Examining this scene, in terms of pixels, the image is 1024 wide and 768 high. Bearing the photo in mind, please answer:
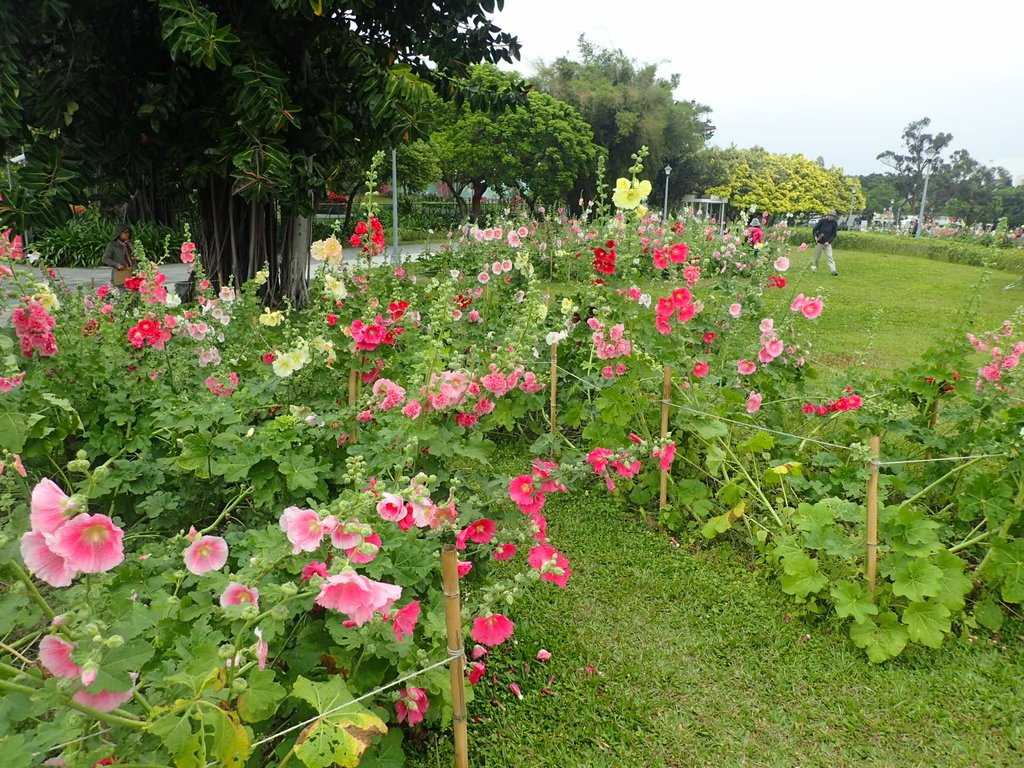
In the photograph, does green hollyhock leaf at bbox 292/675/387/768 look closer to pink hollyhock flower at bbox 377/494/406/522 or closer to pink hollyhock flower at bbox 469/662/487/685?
pink hollyhock flower at bbox 377/494/406/522

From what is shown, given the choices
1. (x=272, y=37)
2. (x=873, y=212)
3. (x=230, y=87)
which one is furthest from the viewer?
(x=873, y=212)

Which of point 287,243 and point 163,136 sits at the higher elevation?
point 163,136

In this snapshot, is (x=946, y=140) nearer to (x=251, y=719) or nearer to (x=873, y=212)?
(x=873, y=212)

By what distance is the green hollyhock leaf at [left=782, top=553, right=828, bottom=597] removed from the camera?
9.13 ft

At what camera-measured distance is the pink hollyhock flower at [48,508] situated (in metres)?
0.98

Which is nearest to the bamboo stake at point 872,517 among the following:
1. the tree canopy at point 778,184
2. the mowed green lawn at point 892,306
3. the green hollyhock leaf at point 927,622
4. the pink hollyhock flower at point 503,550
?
the green hollyhock leaf at point 927,622

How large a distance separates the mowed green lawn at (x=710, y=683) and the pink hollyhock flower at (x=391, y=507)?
95 cm

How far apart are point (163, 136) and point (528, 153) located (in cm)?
2239

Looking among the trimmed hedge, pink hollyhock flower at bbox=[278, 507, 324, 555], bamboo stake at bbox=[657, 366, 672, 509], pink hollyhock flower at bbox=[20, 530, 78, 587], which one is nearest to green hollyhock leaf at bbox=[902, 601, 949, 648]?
bamboo stake at bbox=[657, 366, 672, 509]

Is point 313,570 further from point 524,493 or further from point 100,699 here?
point 524,493

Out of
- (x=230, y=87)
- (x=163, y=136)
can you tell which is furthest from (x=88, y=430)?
(x=163, y=136)

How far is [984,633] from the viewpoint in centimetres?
273

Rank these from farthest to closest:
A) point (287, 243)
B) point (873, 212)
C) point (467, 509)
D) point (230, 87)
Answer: point (873, 212) → point (287, 243) → point (230, 87) → point (467, 509)

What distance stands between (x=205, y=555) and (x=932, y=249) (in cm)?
2647
